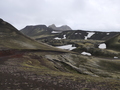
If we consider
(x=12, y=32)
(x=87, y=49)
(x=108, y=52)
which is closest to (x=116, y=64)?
(x=108, y=52)

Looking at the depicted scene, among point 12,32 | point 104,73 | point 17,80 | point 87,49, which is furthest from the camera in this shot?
point 87,49

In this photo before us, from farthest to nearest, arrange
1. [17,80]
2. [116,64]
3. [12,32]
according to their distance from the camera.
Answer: [12,32] < [116,64] < [17,80]

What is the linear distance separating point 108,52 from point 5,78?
103 m

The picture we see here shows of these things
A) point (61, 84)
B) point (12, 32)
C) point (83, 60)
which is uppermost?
point (12, 32)

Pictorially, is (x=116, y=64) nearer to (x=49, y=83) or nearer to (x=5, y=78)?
(x=49, y=83)

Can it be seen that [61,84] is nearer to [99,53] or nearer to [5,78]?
[5,78]

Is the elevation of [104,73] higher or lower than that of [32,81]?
lower

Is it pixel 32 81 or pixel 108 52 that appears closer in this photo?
pixel 32 81

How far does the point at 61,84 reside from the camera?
21.2 metres

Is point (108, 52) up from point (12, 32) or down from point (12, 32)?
down

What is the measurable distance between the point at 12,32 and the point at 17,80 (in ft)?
308

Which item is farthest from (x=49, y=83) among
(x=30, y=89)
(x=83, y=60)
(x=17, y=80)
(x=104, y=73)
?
(x=83, y=60)

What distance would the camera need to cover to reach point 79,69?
5459cm

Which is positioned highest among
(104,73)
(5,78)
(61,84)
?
(5,78)
